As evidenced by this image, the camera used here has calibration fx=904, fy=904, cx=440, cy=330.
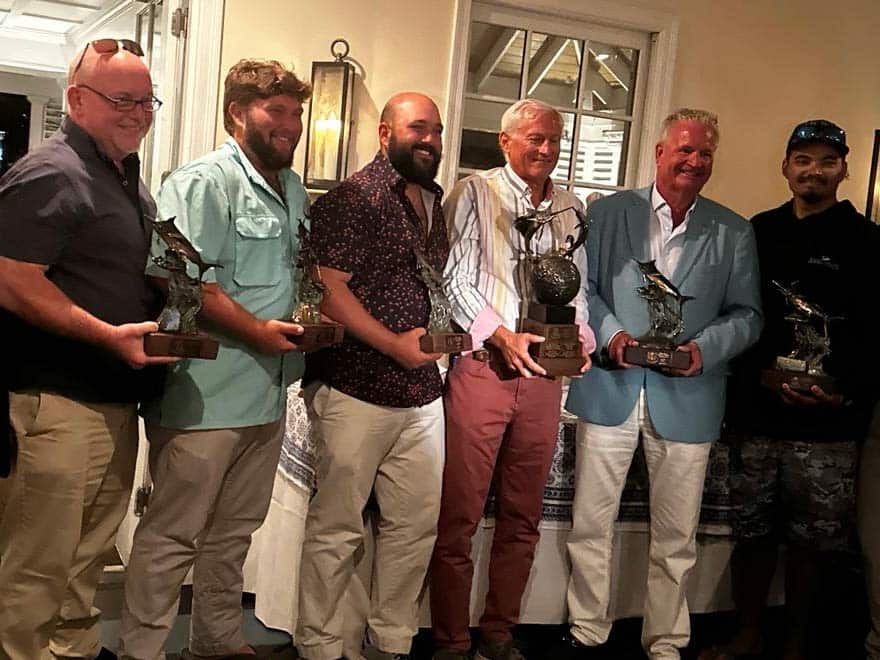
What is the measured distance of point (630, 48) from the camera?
410 centimetres

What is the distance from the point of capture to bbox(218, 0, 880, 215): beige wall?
364 cm

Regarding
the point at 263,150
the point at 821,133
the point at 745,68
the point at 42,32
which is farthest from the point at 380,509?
the point at 42,32

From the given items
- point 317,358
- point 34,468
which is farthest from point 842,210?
point 34,468

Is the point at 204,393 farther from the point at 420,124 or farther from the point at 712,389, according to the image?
the point at 712,389

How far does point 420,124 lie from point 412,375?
0.65 metres

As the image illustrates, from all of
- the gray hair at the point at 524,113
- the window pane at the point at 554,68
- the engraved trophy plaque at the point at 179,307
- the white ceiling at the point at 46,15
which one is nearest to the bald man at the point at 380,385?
the gray hair at the point at 524,113

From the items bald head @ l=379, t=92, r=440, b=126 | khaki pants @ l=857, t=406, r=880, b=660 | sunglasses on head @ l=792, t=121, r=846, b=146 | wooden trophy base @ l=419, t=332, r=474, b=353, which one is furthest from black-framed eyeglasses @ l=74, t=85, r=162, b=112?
khaki pants @ l=857, t=406, r=880, b=660

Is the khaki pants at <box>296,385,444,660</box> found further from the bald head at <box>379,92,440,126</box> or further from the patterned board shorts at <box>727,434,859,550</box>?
the patterned board shorts at <box>727,434,859,550</box>

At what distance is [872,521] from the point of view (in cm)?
272

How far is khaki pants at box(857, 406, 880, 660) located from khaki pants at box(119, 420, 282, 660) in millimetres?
1765

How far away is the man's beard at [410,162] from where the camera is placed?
2.35 m

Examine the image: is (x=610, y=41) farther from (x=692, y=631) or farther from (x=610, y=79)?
(x=692, y=631)

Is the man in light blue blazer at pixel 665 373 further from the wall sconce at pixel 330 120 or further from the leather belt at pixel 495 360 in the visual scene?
the wall sconce at pixel 330 120

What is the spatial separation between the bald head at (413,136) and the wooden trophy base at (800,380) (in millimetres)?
1159
